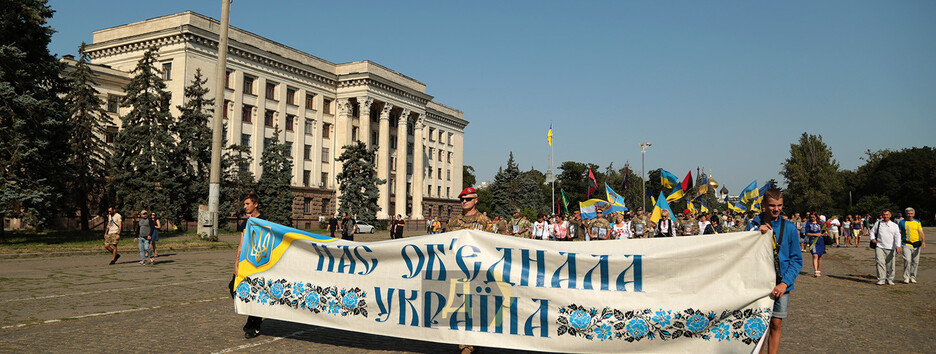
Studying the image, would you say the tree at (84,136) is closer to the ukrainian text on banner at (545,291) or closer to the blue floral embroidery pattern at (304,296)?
the blue floral embroidery pattern at (304,296)

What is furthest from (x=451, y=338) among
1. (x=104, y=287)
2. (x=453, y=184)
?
(x=453, y=184)

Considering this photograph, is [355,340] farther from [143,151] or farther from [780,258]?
[143,151]

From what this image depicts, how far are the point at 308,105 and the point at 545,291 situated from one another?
62.7m

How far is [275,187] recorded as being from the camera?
5047cm

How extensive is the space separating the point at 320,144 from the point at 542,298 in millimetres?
62494

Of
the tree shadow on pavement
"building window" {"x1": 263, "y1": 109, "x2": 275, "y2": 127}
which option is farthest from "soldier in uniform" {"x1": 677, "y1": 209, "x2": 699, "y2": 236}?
"building window" {"x1": 263, "y1": 109, "x2": 275, "y2": 127}

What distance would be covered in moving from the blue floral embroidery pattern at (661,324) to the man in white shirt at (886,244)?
421 inches

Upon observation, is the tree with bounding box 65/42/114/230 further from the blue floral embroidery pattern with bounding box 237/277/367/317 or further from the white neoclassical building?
the blue floral embroidery pattern with bounding box 237/277/367/317

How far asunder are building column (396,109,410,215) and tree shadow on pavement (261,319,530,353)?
68.1 meters

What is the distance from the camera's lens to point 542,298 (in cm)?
595

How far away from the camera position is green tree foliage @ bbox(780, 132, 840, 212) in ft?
272

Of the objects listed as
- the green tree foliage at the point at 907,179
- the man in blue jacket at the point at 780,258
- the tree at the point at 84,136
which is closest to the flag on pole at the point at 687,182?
the man in blue jacket at the point at 780,258

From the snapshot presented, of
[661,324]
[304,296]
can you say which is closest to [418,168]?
[304,296]

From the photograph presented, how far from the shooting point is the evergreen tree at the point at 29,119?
2327cm
